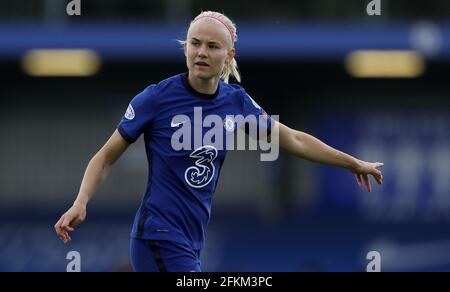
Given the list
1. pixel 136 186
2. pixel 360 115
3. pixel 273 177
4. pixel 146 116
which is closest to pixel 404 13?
pixel 360 115

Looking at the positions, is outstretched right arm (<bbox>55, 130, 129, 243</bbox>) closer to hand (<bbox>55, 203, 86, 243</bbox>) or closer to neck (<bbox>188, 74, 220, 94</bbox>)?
hand (<bbox>55, 203, 86, 243</bbox>)

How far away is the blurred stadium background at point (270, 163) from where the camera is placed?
61.7 ft

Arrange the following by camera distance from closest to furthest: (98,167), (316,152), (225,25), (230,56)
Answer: (98,167) → (225,25) → (230,56) → (316,152)

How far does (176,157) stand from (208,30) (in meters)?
0.73

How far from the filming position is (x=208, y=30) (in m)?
6.38

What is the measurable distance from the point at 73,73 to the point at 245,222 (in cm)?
391

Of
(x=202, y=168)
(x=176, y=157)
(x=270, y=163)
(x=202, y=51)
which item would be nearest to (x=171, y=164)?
(x=176, y=157)

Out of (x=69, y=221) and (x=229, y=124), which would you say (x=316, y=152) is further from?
(x=69, y=221)

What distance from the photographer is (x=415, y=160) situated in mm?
20016

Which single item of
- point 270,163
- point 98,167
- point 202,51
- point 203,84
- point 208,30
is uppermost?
point 270,163

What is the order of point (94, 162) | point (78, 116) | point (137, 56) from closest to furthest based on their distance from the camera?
point (94, 162), point (137, 56), point (78, 116)

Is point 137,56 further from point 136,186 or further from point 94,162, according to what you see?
point 94,162

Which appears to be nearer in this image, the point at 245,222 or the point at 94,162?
the point at 94,162

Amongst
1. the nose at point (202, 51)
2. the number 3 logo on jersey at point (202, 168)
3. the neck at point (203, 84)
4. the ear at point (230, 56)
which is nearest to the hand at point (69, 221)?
the number 3 logo on jersey at point (202, 168)
